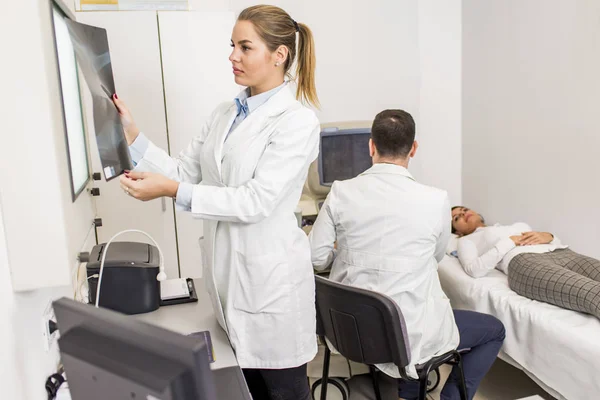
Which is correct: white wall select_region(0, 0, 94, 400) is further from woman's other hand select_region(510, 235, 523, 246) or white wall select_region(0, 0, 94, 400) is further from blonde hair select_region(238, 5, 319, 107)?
woman's other hand select_region(510, 235, 523, 246)

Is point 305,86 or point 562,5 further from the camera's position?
point 562,5

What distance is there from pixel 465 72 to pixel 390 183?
2.00 meters

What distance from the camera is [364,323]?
1677 mm

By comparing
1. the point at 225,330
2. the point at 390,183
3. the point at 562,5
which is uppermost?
the point at 562,5

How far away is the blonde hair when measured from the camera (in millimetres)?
1364

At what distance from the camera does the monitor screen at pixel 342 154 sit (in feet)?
8.98

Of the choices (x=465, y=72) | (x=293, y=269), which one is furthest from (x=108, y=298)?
(x=465, y=72)

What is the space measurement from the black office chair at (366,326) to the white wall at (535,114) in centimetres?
129

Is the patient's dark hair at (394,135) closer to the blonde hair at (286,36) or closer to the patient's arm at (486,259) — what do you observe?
the blonde hair at (286,36)

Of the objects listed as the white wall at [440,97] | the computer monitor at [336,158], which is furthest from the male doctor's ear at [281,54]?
the white wall at [440,97]

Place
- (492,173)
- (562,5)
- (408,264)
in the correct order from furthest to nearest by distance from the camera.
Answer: (492,173) → (562,5) → (408,264)

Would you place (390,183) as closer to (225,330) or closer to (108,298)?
(225,330)

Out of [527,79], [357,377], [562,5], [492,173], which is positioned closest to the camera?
[357,377]

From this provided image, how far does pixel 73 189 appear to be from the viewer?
1357 millimetres
